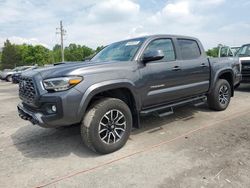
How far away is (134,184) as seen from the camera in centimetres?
312

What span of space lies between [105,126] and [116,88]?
2.02 ft

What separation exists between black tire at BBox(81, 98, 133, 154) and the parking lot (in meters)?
0.16

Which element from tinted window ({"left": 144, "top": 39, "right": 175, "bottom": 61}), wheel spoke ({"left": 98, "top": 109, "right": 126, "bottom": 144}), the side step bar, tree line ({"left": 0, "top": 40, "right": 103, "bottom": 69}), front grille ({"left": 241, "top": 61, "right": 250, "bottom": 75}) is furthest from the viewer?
tree line ({"left": 0, "top": 40, "right": 103, "bottom": 69})

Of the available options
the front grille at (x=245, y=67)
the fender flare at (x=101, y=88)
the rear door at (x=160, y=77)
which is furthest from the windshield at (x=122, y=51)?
the front grille at (x=245, y=67)

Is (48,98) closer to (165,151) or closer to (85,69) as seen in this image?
(85,69)

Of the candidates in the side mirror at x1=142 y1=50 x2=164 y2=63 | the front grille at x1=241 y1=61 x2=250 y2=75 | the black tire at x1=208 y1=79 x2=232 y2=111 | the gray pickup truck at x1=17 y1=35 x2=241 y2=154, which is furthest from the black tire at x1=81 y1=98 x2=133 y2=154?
the front grille at x1=241 y1=61 x2=250 y2=75

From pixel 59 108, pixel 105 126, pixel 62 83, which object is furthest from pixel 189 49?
pixel 59 108

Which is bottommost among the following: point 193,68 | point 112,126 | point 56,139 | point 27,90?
point 56,139

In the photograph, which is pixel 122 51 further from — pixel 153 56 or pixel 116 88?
pixel 116 88

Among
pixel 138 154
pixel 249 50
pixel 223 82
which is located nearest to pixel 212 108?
pixel 223 82

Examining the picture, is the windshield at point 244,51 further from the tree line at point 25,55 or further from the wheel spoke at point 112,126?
the tree line at point 25,55

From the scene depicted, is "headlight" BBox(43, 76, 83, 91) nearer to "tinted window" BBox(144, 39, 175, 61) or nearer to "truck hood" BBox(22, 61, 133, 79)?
"truck hood" BBox(22, 61, 133, 79)

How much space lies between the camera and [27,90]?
13.4ft

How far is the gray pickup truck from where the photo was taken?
3664 millimetres
